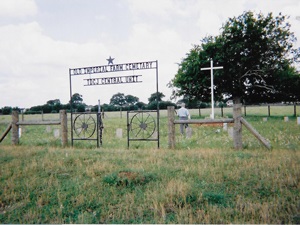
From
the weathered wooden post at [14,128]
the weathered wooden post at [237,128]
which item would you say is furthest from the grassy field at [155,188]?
the weathered wooden post at [14,128]

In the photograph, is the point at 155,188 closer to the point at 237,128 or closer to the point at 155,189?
the point at 155,189

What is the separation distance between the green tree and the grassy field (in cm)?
1908

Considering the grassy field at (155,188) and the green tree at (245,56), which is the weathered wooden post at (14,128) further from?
the green tree at (245,56)

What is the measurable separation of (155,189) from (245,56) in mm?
23161

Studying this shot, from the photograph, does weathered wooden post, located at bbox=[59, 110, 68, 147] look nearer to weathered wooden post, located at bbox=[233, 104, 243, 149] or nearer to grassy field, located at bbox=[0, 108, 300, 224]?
grassy field, located at bbox=[0, 108, 300, 224]

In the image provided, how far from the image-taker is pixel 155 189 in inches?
178

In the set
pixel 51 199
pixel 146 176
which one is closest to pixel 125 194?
pixel 146 176

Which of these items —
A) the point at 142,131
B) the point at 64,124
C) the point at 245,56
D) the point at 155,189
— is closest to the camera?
the point at 155,189

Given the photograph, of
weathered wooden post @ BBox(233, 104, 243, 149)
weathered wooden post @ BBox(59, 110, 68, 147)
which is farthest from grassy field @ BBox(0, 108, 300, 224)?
weathered wooden post @ BBox(59, 110, 68, 147)

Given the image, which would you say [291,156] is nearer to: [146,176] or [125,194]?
[146,176]

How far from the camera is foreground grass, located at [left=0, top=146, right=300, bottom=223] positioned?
3582 millimetres

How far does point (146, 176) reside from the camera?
5.14 metres

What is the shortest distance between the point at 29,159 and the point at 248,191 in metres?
5.87

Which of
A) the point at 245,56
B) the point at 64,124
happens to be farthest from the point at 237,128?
the point at 245,56
